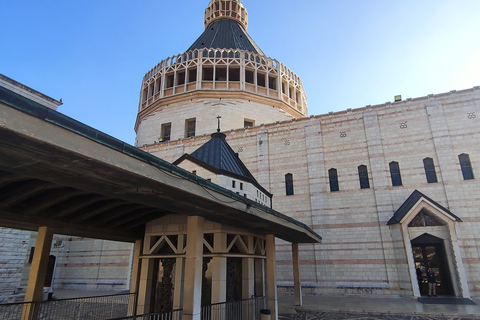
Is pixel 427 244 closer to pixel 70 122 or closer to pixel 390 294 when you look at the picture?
pixel 390 294

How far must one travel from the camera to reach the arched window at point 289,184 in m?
22.8

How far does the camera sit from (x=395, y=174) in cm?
2061

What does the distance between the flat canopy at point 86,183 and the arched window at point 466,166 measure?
15.2 meters

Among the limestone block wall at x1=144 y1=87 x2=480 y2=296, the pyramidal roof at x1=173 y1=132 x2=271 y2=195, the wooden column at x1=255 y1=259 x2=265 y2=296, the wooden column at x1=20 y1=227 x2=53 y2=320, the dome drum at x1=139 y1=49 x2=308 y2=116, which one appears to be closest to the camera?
the wooden column at x1=20 y1=227 x2=53 y2=320

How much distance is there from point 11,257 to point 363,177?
83.5 ft

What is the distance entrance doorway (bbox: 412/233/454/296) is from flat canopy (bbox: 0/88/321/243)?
1282 centimetres

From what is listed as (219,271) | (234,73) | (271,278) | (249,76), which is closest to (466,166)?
(271,278)

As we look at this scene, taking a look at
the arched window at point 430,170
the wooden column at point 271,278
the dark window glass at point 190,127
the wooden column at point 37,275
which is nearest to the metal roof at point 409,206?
the arched window at point 430,170

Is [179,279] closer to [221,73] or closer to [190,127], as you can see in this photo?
[190,127]

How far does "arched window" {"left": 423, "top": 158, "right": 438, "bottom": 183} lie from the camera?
19.6 m

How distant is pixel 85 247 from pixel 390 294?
25509 millimetres

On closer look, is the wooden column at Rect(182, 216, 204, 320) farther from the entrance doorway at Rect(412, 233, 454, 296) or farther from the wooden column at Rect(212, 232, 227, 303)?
the entrance doorway at Rect(412, 233, 454, 296)

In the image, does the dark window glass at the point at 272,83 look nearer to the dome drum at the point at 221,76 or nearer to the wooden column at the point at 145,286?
the dome drum at the point at 221,76

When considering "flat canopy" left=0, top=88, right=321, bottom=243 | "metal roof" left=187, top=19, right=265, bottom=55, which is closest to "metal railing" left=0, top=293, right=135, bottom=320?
"flat canopy" left=0, top=88, right=321, bottom=243
